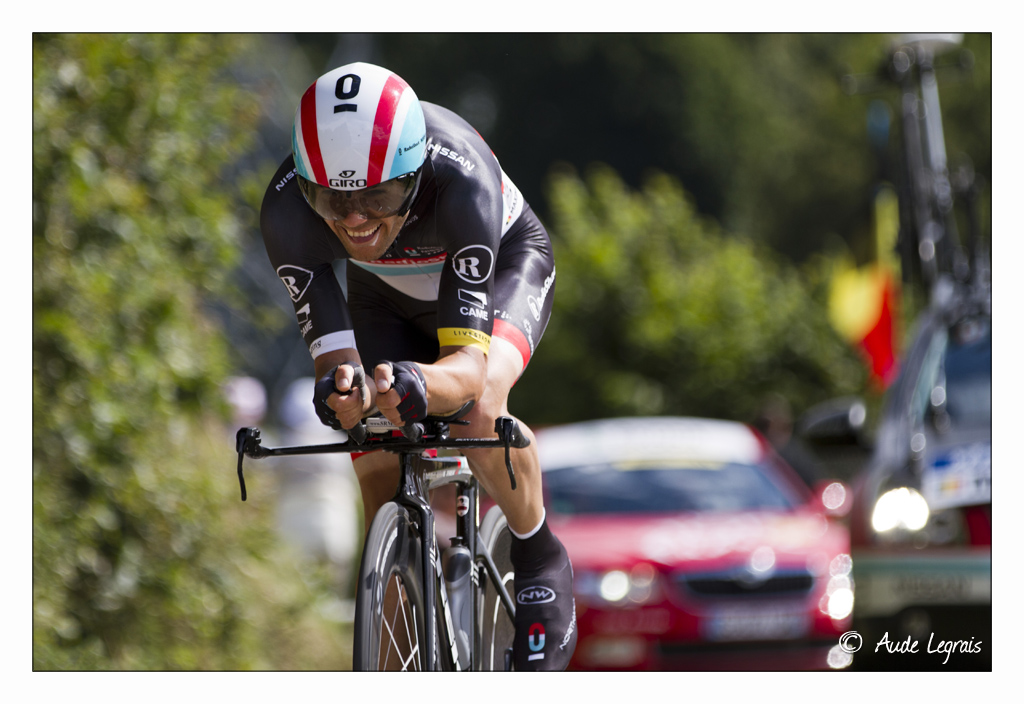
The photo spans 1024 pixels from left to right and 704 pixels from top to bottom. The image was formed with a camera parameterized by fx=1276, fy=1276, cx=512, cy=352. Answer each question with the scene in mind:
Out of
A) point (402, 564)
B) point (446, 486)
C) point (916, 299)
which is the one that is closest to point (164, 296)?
point (446, 486)

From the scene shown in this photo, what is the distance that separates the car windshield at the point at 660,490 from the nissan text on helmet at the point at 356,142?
4.11 metres

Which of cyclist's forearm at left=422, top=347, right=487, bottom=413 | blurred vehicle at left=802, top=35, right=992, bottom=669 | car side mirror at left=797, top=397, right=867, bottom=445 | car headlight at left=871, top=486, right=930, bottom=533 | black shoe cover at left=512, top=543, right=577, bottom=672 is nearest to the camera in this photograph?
cyclist's forearm at left=422, top=347, right=487, bottom=413

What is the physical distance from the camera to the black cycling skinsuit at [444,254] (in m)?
2.99

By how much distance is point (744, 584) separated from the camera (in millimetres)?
6371

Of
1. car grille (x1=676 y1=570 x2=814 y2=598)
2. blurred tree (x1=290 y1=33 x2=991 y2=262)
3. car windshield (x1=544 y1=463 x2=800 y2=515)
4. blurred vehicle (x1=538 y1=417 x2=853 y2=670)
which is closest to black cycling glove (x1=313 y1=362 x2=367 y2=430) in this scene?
blurred vehicle (x1=538 y1=417 x2=853 y2=670)

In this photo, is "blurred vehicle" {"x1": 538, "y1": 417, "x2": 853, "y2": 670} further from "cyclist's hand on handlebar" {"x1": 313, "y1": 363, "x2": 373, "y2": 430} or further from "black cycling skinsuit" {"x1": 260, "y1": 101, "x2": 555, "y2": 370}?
"cyclist's hand on handlebar" {"x1": 313, "y1": 363, "x2": 373, "y2": 430}

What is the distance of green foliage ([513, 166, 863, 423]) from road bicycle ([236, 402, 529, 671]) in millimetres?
11144

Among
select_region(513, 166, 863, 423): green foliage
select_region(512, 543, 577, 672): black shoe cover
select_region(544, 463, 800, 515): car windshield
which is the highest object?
select_region(513, 166, 863, 423): green foliage

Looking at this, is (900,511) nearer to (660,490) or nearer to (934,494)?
(934,494)

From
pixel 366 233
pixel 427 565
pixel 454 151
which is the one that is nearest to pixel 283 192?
pixel 366 233

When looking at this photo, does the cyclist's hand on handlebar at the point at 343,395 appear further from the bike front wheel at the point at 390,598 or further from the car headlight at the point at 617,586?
the car headlight at the point at 617,586

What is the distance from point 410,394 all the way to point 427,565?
58cm

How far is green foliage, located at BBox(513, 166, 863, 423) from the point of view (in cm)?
1537

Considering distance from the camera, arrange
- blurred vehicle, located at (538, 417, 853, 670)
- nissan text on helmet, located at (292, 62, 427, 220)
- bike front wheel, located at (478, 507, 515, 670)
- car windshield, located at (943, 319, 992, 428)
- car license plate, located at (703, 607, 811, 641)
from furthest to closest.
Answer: car license plate, located at (703, 607, 811, 641) → blurred vehicle, located at (538, 417, 853, 670) → car windshield, located at (943, 319, 992, 428) → bike front wheel, located at (478, 507, 515, 670) → nissan text on helmet, located at (292, 62, 427, 220)
